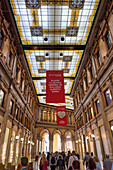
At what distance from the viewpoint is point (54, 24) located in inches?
504

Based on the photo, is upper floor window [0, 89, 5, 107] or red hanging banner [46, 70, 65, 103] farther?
red hanging banner [46, 70, 65, 103]

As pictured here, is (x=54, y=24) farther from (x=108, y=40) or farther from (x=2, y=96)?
(x=2, y=96)

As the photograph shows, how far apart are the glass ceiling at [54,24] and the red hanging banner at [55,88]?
14.5 ft

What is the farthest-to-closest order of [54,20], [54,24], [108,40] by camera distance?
[54,24], [54,20], [108,40]

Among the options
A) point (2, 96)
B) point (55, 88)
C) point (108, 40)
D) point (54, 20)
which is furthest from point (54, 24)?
point (2, 96)

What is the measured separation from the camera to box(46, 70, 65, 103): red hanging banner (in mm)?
10573

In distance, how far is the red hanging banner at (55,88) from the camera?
1057cm

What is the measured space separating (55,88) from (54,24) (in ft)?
20.4

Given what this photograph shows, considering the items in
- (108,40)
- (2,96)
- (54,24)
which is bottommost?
(2,96)

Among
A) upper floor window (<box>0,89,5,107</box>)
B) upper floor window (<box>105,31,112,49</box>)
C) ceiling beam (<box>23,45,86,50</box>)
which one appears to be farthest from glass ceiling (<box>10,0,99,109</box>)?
upper floor window (<box>0,89,5,107</box>)

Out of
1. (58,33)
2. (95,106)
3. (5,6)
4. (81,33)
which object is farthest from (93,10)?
(95,106)

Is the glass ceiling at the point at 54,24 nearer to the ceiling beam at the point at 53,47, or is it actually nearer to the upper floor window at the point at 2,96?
the ceiling beam at the point at 53,47

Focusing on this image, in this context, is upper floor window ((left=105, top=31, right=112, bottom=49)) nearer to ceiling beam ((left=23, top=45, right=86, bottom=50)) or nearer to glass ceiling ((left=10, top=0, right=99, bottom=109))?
glass ceiling ((left=10, top=0, right=99, bottom=109))

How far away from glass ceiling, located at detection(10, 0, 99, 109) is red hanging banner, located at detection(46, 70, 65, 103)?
4.43 m
